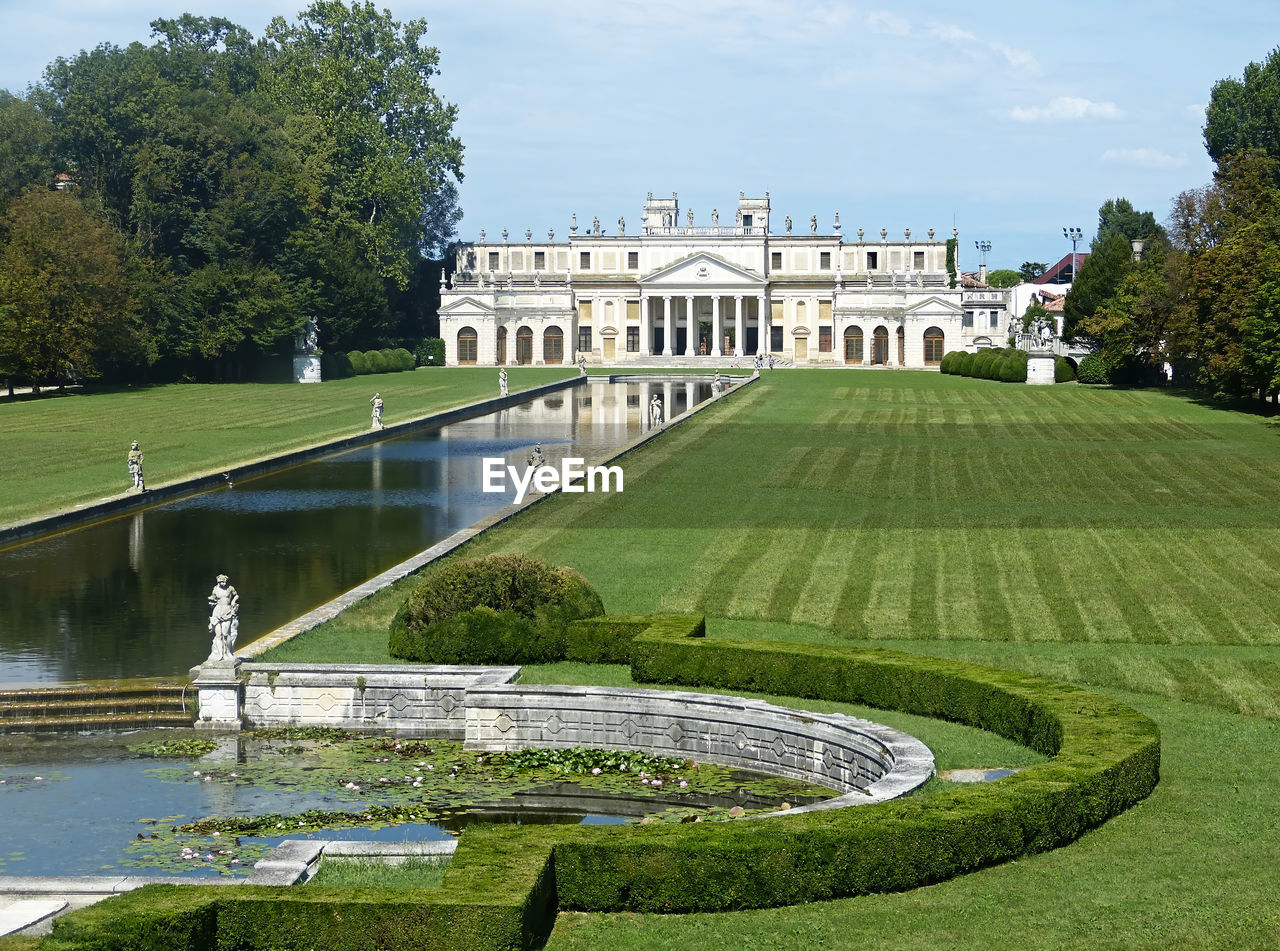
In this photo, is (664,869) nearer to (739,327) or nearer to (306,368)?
(306,368)

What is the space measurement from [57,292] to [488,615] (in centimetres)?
6319

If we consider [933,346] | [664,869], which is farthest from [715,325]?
[664,869]

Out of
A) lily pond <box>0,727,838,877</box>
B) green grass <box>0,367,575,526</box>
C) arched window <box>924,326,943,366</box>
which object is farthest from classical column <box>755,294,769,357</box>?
lily pond <box>0,727,838,877</box>

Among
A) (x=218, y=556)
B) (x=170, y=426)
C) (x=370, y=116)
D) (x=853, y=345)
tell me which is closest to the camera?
(x=218, y=556)

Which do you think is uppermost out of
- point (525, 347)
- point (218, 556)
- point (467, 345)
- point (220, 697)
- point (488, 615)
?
point (467, 345)

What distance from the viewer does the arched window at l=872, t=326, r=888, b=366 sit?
5226 inches

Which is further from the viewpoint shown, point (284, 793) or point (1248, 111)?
point (1248, 111)

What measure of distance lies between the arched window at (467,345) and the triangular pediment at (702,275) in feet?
55.8

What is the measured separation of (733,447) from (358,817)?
38830mm

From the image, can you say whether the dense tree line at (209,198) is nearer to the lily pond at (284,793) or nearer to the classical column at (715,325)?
the classical column at (715,325)

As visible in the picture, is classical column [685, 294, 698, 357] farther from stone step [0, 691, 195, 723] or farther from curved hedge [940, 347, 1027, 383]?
stone step [0, 691, 195, 723]

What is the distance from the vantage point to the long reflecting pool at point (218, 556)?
23.5 m

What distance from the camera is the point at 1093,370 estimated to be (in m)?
93.1

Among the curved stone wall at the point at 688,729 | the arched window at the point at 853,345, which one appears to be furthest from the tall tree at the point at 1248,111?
the curved stone wall at the point at 688,729
